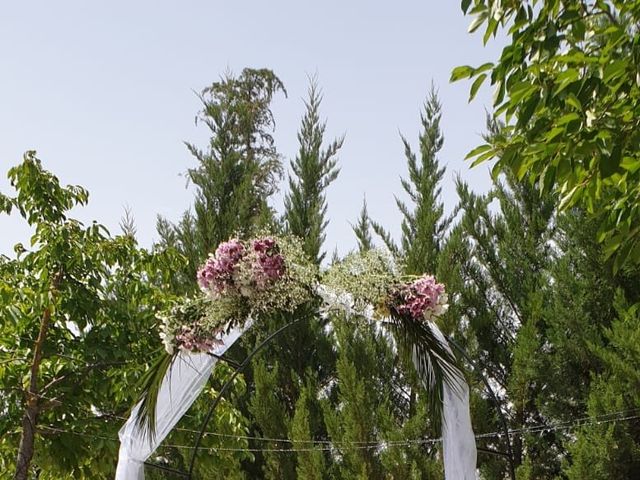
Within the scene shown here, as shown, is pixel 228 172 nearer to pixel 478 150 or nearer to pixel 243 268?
pixel 243 268

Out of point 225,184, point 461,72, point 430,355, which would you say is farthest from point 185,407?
point 225,184

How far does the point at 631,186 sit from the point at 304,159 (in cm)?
704

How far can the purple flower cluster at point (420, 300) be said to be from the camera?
4703 mm

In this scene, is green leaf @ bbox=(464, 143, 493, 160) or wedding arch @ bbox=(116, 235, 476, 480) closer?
green leaf @ bbox=(464, 143, 493, 160)

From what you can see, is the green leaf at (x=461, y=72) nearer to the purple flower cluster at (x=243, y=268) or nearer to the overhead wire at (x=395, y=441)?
the purple flower cluster at (x=243, y=268)

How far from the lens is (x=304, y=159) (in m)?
10.3

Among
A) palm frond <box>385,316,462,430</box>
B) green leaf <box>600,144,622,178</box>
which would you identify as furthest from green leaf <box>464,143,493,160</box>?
palm frond <box>385,316,462,430</box>

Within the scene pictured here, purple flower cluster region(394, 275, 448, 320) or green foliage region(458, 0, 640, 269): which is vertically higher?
green foliage region(458, 0, 640, 269)

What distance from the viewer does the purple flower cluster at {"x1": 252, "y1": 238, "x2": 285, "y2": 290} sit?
15.2 ft

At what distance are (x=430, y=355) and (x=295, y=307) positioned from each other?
0.86 metres

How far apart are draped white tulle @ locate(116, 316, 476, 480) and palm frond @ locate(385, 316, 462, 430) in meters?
0.05

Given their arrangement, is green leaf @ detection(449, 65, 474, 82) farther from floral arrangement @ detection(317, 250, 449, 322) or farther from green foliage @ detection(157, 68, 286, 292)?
green foliage @ detection(157, 68, 286, 292)

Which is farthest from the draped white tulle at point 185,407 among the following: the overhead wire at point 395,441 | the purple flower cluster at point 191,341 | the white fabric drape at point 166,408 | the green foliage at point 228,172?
the green foliage at point 228,172

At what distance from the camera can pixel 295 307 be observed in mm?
4879
